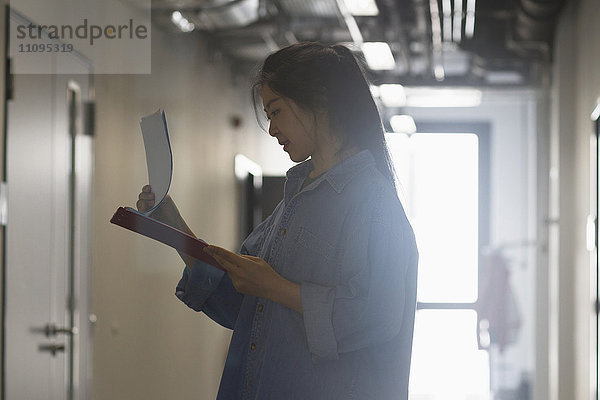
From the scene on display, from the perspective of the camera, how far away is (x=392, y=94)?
521cm

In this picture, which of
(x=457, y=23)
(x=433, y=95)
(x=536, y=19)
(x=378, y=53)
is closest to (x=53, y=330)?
(x=378, y=53)

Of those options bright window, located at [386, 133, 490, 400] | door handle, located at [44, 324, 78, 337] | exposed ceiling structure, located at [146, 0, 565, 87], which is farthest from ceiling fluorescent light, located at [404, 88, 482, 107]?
door handle, located at [44, 324, 78, 337]

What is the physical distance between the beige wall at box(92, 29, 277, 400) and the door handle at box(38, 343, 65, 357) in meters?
0.76

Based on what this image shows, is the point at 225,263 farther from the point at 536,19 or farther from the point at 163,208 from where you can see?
the point at 536,19

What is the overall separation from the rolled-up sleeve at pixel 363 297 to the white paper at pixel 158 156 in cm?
22

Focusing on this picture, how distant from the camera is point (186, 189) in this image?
1322mm

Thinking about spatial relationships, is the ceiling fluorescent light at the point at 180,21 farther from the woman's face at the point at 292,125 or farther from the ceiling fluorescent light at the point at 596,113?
the ceiling fluorescent light at the point at 596,113

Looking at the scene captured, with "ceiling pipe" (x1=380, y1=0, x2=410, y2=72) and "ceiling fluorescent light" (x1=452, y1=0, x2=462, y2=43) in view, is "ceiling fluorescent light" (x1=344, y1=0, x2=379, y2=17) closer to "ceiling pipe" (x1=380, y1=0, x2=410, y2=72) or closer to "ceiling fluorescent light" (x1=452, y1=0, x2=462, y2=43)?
"ceiling fluorescent light" (x1=452, y1=0, x2=462, y2=43)

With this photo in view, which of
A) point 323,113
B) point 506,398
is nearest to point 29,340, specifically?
point 323,113

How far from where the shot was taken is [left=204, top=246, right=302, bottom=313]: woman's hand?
107cm

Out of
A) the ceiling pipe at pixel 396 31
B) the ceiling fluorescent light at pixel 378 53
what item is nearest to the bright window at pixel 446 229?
the ceiling pipe at pixel 396 31

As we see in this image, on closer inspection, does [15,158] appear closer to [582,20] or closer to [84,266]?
[84,266]

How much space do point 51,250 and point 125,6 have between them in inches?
24.0

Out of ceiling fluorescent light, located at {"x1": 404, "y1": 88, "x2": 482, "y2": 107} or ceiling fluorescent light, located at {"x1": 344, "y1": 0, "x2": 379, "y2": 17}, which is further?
ceiling fluorescent light, located at {"x1": 404, "y1": 88, "x2": 482, "y2": 107}
